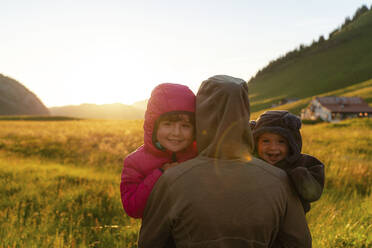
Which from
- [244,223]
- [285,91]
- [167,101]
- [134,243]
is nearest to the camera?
[244,223]

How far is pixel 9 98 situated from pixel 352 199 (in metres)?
170

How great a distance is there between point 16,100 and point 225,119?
17183 centimetres

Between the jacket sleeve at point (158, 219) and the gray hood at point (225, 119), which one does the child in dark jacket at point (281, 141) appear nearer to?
the gray hood at point (225, 119)

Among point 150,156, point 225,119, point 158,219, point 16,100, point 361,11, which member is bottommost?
point 158,219

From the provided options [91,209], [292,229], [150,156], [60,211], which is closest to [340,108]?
[91,209]

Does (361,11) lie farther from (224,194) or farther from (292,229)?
(224,194)

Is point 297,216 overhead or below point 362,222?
overhead

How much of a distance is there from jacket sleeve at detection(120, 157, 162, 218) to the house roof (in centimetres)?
6814

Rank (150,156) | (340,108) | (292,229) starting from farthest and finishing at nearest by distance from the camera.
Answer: (340,108) → (150,156) → (292,229)

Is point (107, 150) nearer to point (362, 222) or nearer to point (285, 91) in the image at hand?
point (362, 222)

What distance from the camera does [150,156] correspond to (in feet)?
6.77

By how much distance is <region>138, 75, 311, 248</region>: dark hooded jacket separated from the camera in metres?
1.32

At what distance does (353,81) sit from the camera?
97250 millimetres

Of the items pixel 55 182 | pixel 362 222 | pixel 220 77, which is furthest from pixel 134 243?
pixel 362 222
